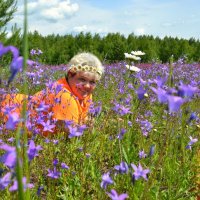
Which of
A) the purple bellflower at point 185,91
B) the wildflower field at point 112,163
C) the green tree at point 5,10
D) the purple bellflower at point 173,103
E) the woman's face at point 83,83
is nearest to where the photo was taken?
the purple bellflower at point 173,103

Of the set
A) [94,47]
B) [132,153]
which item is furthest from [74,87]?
[94,47]

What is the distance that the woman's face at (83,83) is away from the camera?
4312 millimetres

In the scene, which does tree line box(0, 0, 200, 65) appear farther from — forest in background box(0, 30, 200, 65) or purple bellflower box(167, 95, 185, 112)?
purple bellflower box(167, 95, 185, 112)

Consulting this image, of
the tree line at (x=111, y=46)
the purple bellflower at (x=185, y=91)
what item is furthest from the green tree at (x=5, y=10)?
the purple bellflower at (x=185, y=91)

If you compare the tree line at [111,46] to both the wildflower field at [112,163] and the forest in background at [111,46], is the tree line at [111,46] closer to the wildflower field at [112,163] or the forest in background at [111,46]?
the forest in background at [111,46]

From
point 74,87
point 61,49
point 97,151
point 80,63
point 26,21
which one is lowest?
point 61,49

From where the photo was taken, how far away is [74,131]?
2361 millimetres

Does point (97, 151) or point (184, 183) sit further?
point (97, 151)

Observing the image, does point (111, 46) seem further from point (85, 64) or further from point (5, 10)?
point (85, 64)

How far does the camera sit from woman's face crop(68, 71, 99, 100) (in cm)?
431

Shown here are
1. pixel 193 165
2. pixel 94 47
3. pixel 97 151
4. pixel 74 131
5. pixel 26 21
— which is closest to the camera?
pixel 26 21

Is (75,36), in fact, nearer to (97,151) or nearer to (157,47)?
(157,47)

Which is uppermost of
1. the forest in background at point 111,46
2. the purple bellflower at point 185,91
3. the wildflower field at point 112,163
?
the purple bellflower at point 185,91

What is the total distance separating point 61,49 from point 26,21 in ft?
71.3
